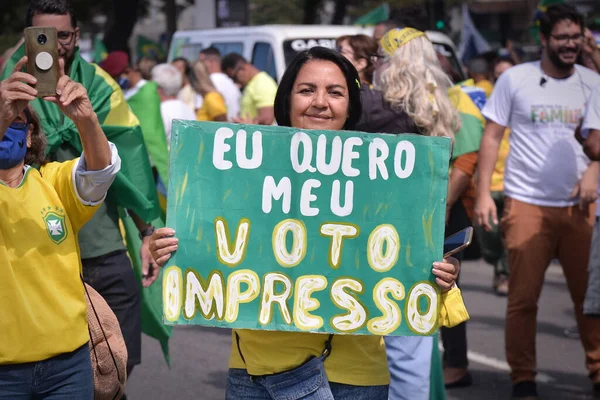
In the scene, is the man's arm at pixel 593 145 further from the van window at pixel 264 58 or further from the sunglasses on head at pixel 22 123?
the van window at pixel 264 58

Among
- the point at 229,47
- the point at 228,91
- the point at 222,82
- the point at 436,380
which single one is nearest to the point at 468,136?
the point at 436,380

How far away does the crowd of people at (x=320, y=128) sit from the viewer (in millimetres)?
3385

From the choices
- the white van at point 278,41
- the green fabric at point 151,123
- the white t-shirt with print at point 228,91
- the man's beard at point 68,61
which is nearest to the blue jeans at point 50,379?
the man's beard at point 68,61

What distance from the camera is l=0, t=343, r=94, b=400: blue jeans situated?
11.1 ft

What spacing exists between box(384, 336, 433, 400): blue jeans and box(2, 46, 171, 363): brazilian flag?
3.89ft

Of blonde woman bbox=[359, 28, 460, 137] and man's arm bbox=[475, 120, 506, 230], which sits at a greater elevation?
blonde woman bbox=[359, 28, 460, 137]

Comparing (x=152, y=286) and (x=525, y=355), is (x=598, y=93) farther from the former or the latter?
(x=152, y=286)

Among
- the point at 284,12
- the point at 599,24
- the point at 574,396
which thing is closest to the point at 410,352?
the point at 574,396

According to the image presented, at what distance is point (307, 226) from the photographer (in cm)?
343

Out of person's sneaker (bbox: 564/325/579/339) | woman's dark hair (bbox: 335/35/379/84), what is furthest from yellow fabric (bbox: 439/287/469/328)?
person's sneaker (bbox: 564/325/579/339)

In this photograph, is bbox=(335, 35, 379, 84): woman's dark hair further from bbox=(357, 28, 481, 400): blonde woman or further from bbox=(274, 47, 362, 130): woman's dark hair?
bbox=(274, 47, 362, 130): woman's dark hair

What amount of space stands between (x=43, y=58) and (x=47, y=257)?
603mm

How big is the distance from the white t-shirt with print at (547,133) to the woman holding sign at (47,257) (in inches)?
129

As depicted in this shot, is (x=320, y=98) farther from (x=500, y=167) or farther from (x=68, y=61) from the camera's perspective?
(x=500, y=167)
